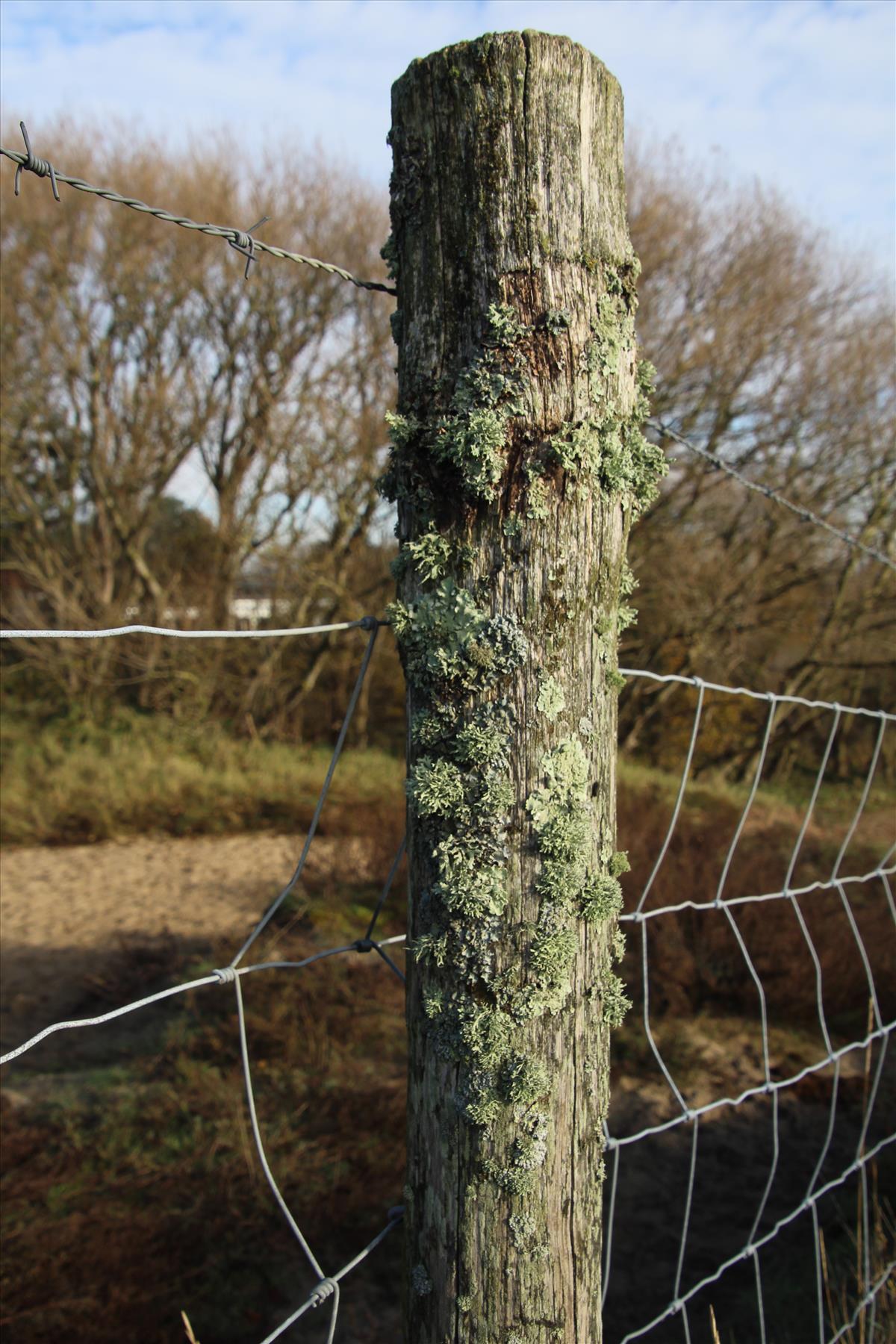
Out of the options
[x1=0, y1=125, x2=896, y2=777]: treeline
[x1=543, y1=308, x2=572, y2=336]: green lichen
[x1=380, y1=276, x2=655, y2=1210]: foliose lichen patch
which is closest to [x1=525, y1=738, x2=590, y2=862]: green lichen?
[x1=380, y1=276, x2=655, y2=1210]: foliose lichen patch

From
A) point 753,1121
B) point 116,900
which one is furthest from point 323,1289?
point 116,900

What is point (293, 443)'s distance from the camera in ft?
37.2

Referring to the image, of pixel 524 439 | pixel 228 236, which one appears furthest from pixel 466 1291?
pixel 228 236

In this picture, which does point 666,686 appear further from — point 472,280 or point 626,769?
point 472,280

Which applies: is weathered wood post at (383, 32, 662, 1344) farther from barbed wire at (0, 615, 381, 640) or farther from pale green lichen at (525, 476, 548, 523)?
barbed wire at (0, 615, 381, 640)

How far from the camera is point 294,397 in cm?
1144

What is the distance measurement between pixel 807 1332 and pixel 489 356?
2.79 metres

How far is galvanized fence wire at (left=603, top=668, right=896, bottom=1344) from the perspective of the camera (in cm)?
160

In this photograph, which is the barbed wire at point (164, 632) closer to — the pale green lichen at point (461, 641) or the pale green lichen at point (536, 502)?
the pale green lichen at point (461, 641)

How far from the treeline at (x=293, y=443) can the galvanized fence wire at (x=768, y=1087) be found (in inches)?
281

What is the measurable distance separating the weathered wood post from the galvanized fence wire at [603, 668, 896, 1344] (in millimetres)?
199

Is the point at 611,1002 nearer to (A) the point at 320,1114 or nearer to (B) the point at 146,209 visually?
(B) the point at 146,209

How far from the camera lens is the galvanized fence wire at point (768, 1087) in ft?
5.26

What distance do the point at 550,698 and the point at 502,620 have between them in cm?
10
